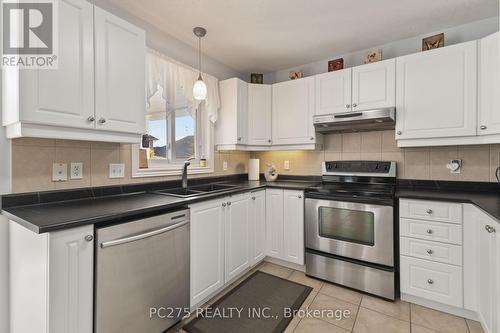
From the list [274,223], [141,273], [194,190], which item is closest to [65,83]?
[141,273]

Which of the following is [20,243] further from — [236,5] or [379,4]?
[379,4]

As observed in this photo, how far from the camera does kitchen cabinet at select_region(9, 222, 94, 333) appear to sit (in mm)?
1100

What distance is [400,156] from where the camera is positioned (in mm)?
2559

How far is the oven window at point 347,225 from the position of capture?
2.17 metres

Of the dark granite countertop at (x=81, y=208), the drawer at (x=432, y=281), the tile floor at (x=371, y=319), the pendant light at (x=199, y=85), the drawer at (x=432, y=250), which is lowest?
the tile floor at (x=371, y=319)

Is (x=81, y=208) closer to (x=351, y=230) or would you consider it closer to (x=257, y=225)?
(x=257, y=225)

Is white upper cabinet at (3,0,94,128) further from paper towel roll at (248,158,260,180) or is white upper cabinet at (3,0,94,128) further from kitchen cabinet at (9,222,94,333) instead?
paper towel roll at (248,158,260,180)

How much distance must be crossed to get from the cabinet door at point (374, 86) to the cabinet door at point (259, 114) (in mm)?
1058

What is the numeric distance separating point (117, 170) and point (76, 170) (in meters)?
0.29

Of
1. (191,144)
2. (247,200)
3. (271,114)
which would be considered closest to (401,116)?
(271,114)

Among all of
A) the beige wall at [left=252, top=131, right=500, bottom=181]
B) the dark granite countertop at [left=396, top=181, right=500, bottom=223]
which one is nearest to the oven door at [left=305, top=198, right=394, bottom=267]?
the dark granite countertop at [left=396, top=181, right=500, bottom=223]

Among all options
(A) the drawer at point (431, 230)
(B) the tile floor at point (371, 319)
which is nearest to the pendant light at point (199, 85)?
(B) the tile floor at point (371, 319)

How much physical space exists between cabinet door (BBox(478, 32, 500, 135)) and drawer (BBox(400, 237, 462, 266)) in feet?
3.24

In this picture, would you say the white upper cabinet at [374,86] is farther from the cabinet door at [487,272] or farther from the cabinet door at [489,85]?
the cabinet door at [487,272]
